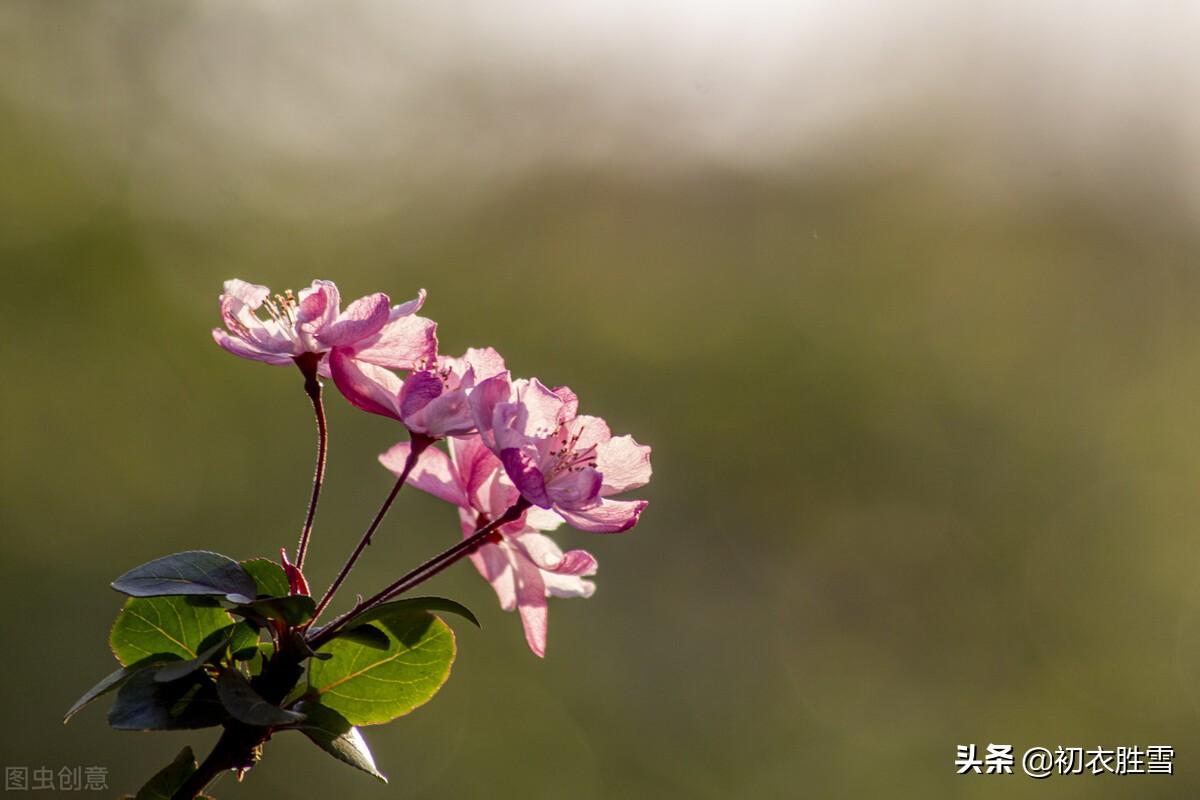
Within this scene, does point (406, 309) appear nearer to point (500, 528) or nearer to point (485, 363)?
point (485, 363)

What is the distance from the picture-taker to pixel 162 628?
3.10 feet

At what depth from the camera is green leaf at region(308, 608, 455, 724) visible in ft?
3.17

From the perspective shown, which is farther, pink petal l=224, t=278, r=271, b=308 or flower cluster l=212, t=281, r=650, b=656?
pink petal l=224, t=278, r=271, b=308

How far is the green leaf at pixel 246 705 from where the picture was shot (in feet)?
2.63

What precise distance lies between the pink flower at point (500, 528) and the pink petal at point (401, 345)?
0.12 m

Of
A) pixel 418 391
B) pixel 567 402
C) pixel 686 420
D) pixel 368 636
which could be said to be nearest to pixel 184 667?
pixel 368 636

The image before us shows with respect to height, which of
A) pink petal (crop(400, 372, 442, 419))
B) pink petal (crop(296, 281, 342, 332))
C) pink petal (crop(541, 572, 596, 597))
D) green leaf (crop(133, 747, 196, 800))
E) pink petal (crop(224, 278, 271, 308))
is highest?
pink petal (crop(224, 278, 271, 308))

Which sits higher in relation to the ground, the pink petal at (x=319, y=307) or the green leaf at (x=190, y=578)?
the pink petal at (x=319, y=307)

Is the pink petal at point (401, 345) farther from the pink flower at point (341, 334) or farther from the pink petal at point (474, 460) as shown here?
the pink petal at point (474, 460)

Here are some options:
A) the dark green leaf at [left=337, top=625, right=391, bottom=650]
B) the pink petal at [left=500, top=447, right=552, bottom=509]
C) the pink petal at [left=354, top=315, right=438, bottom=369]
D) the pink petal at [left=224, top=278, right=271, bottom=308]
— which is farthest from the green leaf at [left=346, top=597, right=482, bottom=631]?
the pink petal at [left=224, top=278, right=271, bottom=308]

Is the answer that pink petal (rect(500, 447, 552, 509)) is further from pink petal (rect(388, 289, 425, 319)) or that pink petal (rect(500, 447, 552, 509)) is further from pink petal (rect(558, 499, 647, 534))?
pink petal (rect(388, 289, 425, 319))

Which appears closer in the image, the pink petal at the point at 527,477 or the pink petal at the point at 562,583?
the pink petal at the point at 527,477

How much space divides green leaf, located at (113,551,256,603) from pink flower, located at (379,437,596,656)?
0.79ft

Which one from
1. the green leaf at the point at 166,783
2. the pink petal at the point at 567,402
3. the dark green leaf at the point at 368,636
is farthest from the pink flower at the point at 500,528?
the green leaf at the point at 166,783
